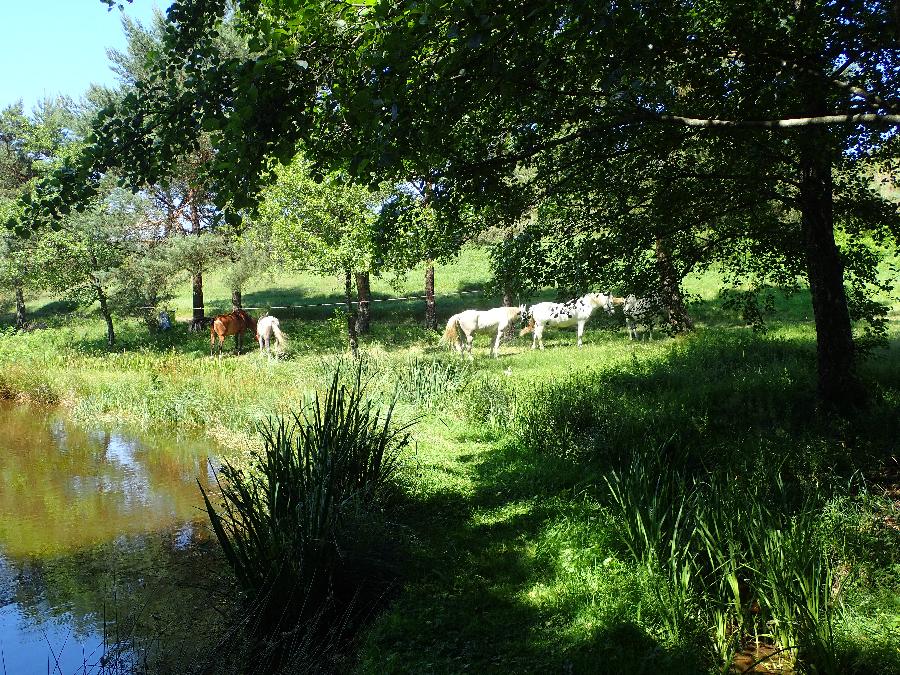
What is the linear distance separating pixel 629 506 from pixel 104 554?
5818mm

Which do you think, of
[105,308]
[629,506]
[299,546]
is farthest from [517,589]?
[105,308]

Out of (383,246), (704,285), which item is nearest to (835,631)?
(383,246)

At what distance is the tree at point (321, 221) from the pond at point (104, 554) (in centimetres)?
792

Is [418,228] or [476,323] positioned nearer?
[418,228]

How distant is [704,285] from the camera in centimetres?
2872

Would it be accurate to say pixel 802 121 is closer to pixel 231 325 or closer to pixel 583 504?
pixel 583 504

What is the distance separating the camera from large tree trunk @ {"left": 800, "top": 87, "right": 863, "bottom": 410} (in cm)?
904

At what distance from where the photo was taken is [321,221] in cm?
2016

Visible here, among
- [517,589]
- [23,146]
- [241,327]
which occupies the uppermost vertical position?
[23,146]

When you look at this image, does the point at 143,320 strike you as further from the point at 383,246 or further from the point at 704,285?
the point at 383,246

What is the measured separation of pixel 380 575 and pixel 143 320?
Answer: 1071 inches

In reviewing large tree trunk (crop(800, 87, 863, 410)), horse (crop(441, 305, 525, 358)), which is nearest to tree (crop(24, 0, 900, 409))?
large tree trunk (crop(800, 87, 863, 410))

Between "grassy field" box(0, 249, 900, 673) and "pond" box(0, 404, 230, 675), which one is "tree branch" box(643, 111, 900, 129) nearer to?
"grassy field" box(0, 249, 900, 673)

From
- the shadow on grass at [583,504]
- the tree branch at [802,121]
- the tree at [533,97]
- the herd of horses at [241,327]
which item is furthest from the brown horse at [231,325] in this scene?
the tree branch at [802,121]
